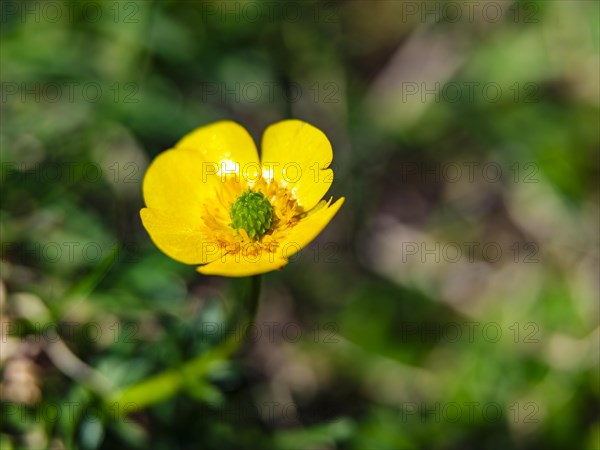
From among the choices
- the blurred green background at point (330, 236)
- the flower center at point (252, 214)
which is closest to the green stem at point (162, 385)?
the blurred green background at point (330, 236)

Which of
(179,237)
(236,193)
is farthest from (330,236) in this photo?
(179,237)

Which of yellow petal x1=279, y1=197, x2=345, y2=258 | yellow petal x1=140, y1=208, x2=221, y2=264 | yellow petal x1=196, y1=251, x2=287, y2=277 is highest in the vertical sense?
yellow petal x1=279, y1=197, x2=345, y2=258

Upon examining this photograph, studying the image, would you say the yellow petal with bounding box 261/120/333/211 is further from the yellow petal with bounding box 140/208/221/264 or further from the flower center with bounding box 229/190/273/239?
the yellow petal with bounding box 140/208/221/264

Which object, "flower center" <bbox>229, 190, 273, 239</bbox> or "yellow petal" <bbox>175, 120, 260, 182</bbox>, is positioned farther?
"yellow petal" <bbox>175, 120, 260, 182</bbox>

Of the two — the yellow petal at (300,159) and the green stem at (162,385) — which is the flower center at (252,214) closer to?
the yellow petal at (300,159)

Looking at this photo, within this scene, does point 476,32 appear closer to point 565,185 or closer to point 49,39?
point 565,185

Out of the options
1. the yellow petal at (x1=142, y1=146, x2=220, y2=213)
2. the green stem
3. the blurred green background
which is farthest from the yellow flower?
the blurred green background

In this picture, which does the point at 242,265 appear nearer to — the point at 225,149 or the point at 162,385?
the point at 225,149
